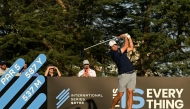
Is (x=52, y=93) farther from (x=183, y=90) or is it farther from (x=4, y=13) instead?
(x=4, y=13)

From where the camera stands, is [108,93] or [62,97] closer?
[62,97]

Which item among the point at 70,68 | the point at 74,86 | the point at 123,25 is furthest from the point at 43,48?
the point at 74,86

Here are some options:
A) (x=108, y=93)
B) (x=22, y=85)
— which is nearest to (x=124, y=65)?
(x=108, y=93)

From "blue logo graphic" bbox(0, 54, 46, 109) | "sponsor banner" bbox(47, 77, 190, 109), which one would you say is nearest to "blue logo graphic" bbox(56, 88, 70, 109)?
"sponsor banner" bbox(47, 77, 190, 109)

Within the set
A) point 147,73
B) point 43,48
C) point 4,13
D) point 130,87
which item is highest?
point 4,13

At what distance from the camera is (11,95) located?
1142cm

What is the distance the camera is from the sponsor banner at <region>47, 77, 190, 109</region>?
11.7 metres

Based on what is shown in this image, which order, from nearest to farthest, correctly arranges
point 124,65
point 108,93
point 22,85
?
point 124,65, point 22,85, point 108,93

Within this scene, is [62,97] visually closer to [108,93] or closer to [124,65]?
[108,93]

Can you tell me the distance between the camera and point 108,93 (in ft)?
38.6

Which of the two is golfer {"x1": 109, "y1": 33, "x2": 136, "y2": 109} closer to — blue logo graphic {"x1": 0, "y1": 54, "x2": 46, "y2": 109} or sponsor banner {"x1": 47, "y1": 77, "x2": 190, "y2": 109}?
sponsor banner {"x1": 47, "y1": 77, "x2": 190, "y2": 109}

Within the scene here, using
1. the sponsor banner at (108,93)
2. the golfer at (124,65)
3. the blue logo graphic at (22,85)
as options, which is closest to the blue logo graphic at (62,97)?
the sponsor banner at (108,93)

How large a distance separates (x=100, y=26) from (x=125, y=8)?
1409 millimetres

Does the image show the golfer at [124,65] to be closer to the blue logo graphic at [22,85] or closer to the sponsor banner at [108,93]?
the sponsor banner at [108,93]
